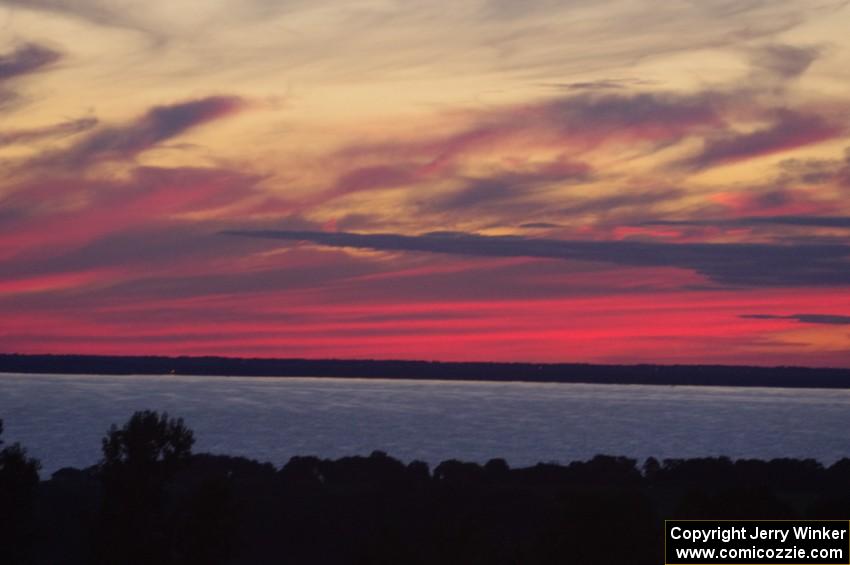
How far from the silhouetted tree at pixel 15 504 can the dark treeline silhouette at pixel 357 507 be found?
4 centimetres

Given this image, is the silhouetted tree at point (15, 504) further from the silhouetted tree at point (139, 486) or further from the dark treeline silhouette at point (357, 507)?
the silhouetted tree at point (139, 486)

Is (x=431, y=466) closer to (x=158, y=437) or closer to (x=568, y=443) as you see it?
(x=568, y=443)

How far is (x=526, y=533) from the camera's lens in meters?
47.9

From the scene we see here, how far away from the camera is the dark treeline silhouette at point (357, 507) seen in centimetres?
3241

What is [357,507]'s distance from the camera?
51594 mm

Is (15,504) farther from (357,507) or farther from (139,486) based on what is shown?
(357,507)

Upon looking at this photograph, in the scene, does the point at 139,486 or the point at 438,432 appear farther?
the point at 438,432

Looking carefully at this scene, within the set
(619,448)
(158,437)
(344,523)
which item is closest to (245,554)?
(344,523)

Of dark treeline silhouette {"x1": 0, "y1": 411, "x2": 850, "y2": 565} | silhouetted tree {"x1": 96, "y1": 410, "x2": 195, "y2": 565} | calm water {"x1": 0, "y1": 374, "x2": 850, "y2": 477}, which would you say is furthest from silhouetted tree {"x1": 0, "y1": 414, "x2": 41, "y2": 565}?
calm water {"x1": 0, "y1": 374, "x2": 850, "y2": 477}

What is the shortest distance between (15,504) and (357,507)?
826 inches

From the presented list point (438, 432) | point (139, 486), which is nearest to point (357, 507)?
point (139, 486)

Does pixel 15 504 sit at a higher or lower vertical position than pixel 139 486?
lower

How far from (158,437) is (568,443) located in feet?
306

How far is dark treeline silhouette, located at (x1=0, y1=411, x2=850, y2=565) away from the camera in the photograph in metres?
32.4
